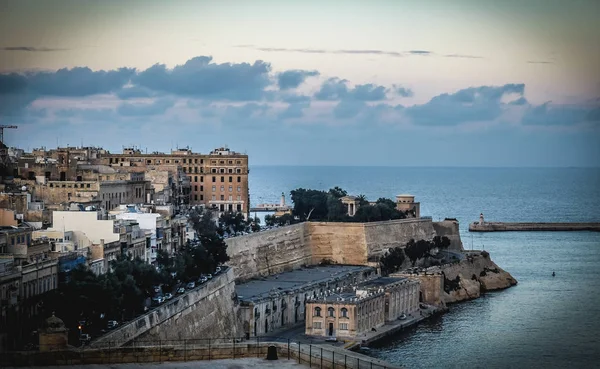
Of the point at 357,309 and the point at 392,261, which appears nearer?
the point at 357,309

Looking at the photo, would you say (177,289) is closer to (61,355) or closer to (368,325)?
(368,325)

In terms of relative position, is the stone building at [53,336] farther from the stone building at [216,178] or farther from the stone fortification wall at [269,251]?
the stone building at [216,178]

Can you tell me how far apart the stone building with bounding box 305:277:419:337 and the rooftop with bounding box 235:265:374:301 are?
1.38 meters

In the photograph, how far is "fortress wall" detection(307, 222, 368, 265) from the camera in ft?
143

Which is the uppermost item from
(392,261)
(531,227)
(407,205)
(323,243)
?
(407,205)

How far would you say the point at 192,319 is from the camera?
2583 centimetres

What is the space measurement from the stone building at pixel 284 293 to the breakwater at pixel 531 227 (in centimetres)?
2539

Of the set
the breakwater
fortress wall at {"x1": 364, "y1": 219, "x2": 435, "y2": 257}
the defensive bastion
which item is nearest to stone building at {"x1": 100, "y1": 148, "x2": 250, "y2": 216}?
the defensive bastion

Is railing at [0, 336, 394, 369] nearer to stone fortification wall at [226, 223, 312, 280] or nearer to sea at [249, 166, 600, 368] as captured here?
sea at [249, 166, 600, 368]

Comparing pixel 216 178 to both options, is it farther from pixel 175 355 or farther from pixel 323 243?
pixel 175 355

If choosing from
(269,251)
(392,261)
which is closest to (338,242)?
(392,261)

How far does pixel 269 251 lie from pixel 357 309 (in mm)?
8556

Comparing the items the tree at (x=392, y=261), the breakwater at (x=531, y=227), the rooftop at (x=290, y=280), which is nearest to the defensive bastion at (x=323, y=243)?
the rooftop at (x=290, y=280)

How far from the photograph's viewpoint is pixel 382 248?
44.4 metres
